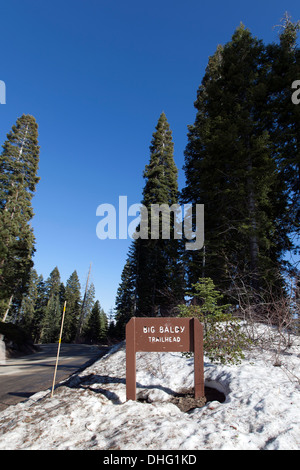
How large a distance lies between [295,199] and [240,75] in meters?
6.69

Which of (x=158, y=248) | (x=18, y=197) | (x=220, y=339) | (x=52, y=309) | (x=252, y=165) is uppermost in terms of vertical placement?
(x=18, y=197)

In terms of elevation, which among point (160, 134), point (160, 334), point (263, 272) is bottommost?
point (160, 334)

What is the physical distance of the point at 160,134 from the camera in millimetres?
26500

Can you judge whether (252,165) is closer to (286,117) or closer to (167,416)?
(286,117)

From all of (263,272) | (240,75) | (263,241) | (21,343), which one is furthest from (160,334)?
(21,343)

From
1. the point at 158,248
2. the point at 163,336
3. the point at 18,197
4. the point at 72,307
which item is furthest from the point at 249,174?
the point at 72,307

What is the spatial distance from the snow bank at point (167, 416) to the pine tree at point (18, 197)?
54.9 ft

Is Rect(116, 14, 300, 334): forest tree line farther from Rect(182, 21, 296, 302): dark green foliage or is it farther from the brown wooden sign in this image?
the brown wooden sign

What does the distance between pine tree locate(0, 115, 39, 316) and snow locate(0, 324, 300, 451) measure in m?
16.8

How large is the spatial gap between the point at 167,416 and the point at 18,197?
23056 mm

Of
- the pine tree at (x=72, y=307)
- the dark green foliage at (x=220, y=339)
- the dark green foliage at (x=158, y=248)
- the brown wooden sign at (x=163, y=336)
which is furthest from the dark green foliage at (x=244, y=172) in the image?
the pine tree at (x=72, y=307)

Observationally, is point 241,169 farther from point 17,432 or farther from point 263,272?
point 17,432

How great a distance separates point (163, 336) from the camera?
4.66 m

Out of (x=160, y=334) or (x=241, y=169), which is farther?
(x=241, y=169)
